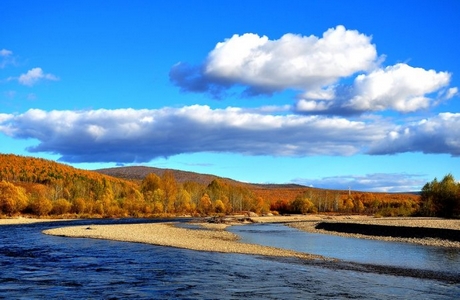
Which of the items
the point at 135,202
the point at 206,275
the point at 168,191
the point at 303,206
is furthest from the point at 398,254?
the point at 303,206

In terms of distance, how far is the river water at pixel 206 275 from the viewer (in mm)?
23422

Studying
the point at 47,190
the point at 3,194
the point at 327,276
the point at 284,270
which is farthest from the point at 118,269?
the point at 47,190

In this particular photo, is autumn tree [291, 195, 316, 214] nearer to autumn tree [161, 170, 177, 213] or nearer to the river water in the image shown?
autumn tree [161, 170, 177, 213]

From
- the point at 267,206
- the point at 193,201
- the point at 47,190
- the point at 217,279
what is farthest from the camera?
the point at 267,206

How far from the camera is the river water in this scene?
23.4 meters

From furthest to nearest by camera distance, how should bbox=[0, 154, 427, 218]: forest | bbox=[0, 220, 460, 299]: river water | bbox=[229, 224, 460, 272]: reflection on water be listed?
bbox=[0, 154, 427, 218]: forest
bbox=[229, 224, 460, 272]: reflection on water
bbox=[0, 220, 460, 299]: river water

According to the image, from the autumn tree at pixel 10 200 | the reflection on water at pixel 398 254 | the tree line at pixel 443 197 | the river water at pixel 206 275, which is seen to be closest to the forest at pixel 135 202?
the autumn tree at pixel 10 200

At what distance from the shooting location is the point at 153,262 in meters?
34.6

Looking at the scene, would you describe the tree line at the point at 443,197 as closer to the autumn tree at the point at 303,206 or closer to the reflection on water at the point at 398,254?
the reflection on water at the point at 398,254

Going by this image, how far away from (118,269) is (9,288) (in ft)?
26.6

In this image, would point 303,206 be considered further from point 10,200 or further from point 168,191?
point 10,200

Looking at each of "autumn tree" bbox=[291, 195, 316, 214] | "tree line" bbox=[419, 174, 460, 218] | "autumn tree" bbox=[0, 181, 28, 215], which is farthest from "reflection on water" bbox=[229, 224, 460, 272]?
"autumn tree" bbox=[291, 195, 316, 214]

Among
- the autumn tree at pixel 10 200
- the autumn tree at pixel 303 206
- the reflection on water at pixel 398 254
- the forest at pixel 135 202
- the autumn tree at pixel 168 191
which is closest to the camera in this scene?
the reflection on water at pixel 398 254

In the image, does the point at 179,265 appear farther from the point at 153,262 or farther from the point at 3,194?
the point at 3,194
